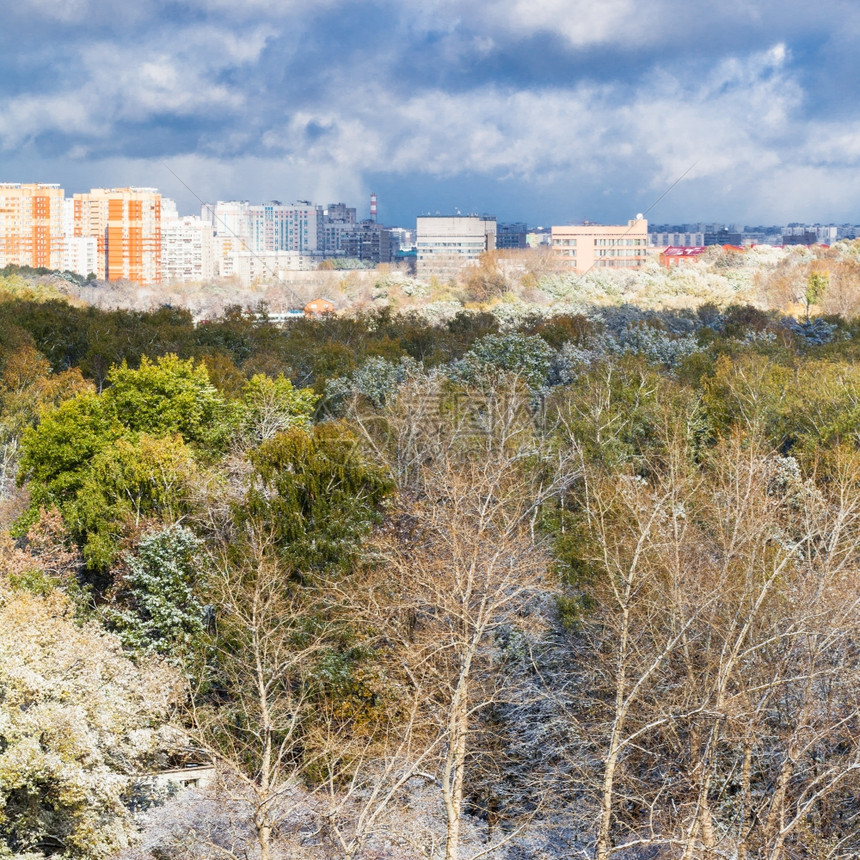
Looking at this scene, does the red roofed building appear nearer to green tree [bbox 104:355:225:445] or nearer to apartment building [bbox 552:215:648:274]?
apartment building [bbox 552:215:648:274]

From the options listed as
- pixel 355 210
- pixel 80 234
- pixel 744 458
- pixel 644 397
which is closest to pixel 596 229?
pixel 80 234

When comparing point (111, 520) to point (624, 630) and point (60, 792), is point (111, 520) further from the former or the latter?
point (624, 630)

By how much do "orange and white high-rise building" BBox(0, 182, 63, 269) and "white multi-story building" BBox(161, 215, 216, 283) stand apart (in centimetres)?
883

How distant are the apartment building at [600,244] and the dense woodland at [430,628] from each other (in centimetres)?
6854

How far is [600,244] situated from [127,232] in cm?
3936

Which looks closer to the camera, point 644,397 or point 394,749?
point 394,749

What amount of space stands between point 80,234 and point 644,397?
83.9 meters

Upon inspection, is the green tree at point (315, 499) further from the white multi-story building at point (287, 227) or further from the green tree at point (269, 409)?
the white multi-story building at point (287, 227)

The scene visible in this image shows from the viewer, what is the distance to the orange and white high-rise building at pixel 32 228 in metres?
95.5

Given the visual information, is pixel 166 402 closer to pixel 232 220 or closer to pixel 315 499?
pixel 315 499

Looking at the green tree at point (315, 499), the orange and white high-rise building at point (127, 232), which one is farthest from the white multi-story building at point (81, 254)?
the green tree at point (315, 499)

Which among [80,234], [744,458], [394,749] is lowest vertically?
[394,749]

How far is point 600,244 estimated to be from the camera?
304 ft

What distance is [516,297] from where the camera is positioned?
2365 inches
